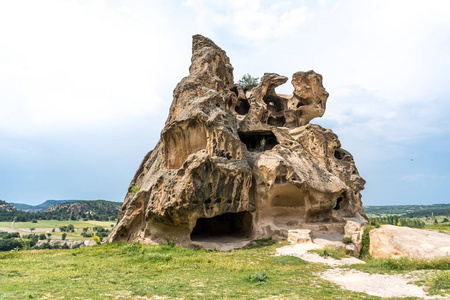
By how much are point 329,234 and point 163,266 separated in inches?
535

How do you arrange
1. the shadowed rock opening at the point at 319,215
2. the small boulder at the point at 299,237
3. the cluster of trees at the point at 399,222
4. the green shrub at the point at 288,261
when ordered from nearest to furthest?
the green shrub at the point at 288,261, the small boulder at the point at 299,237, the shadowed rock opening at the point at 319,215, the cluster of trees at the point at 399,222

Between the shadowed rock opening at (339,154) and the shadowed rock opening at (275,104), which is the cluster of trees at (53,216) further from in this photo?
the shadowed rock opening at (339,154)

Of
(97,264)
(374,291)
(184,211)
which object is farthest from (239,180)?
(374,291)

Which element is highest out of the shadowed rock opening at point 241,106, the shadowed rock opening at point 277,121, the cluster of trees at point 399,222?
the shadowed rock opening at point 241,106

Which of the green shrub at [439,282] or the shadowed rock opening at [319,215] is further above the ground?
the shadowed rock opening at [319,215]

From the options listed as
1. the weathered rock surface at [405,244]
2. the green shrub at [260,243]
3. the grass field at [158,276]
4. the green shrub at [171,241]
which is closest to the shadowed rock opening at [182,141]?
the green shrub at [171,241]

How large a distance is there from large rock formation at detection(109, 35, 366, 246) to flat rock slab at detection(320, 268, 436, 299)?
8900 mm

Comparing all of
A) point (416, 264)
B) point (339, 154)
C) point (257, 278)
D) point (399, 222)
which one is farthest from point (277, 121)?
point (257, 278)

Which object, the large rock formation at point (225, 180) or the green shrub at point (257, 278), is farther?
the large rock formation at point (225, 180)

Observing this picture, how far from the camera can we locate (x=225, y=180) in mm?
18531

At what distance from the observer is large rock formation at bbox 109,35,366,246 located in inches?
715

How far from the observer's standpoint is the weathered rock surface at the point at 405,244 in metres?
12.3

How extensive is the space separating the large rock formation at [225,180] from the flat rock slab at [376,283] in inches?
350

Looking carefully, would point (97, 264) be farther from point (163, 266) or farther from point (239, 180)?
point (239, 180)
